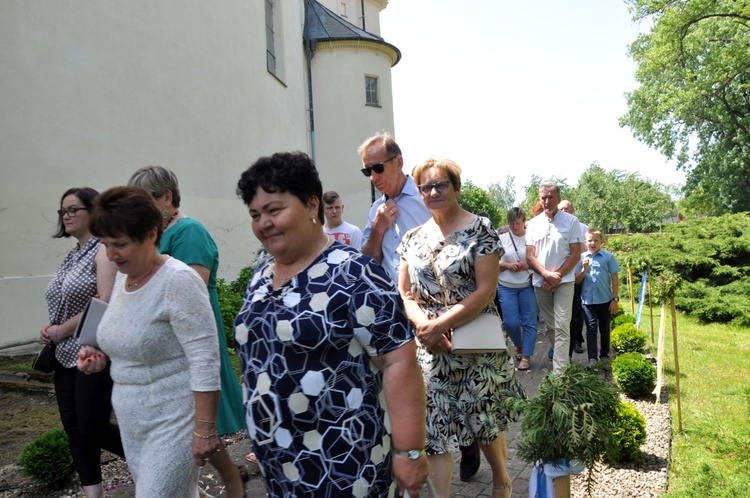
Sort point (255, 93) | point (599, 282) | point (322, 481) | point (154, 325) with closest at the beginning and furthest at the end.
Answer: point (322, 481), point (154, 325), point (599, 282), point (255, 93)

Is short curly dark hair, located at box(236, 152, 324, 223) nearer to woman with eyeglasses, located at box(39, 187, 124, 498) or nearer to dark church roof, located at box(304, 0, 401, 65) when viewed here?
woman with eyeglasses, located at box(39, 187, 124, 498)

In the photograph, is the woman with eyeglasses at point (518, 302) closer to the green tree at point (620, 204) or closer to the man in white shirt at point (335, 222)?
the man in white shirt at point (335, 222)

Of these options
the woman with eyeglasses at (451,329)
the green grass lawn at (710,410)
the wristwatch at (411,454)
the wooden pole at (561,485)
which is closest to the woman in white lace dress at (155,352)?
the wristwatch at (411,454)

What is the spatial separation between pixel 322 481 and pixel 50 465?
344cm

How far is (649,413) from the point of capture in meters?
5.66

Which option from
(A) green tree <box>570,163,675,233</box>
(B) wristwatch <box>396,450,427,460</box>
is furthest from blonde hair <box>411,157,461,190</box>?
(A) green tree <box>570,163,675,233</box>

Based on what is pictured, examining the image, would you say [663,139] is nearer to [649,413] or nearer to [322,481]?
[649,413]

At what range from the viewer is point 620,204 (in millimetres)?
48812

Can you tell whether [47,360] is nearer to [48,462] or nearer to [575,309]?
[48,462]

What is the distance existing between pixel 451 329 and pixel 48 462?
11.0ft

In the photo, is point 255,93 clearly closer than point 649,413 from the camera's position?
No

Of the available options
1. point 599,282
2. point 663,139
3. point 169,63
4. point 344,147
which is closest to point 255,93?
point 169,63

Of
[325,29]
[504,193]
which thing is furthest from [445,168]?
[504,193]

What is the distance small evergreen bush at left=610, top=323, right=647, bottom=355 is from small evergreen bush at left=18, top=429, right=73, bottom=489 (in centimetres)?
671
